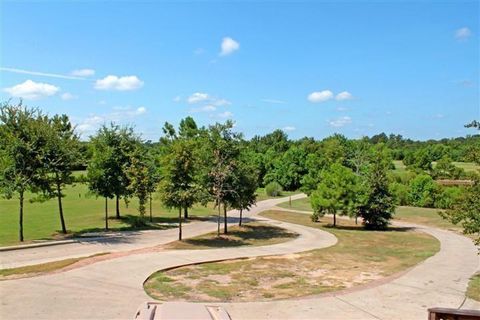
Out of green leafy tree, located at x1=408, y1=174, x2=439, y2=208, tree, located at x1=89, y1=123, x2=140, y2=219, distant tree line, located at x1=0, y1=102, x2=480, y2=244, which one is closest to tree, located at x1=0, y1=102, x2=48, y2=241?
distant tree line, located at x1=0, y1=102, x2=480, y2=244

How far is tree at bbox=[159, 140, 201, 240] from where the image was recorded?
25719 mm

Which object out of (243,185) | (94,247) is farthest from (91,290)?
(243,185)

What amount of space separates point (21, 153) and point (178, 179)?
9.02 meters

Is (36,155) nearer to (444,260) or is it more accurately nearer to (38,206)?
(38,206)

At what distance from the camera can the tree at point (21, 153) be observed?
24641mm

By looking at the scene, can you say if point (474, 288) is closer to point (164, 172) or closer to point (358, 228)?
point (164, 172)

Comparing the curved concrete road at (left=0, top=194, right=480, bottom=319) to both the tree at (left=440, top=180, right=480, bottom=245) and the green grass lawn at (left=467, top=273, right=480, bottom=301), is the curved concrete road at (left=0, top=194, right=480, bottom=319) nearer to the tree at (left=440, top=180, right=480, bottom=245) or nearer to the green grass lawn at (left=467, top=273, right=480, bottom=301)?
the green grass lawn at (left=467, top=273, right=480, bottom=301)

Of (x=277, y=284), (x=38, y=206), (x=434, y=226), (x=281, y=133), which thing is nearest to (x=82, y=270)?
(x=277, y=284)

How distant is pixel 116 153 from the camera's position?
34.0m

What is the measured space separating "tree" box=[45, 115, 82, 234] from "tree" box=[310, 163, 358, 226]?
18729 mm

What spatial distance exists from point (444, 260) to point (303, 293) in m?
10.3

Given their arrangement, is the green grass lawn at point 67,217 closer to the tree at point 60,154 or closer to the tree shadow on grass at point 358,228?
the tree at point 60,154

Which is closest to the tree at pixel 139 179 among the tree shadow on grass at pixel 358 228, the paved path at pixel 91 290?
the paved path at pixel 91 290

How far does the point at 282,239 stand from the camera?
28.4 meters
